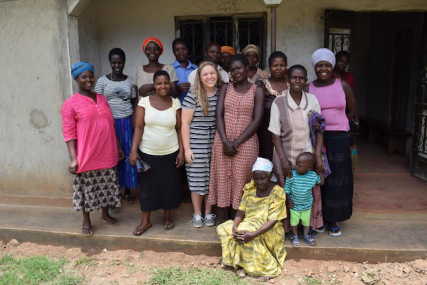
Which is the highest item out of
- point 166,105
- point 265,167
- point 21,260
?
point 166,105

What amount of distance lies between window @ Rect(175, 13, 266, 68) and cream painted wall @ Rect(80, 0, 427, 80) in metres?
0.08

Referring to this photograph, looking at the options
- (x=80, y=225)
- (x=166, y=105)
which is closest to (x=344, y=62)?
(x=166, y=105)

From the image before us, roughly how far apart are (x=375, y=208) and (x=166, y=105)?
97.8 inches

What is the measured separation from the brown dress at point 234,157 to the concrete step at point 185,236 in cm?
43

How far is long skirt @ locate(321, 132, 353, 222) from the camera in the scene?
3.25 m

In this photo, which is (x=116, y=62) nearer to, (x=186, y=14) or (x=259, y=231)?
(x=186, y=14)

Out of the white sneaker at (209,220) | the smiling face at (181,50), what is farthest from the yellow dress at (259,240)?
the smiling face at (181,50)

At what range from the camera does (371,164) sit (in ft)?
18.0

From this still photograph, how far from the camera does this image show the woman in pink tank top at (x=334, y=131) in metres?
3.17

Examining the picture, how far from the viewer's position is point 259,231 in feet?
9.91

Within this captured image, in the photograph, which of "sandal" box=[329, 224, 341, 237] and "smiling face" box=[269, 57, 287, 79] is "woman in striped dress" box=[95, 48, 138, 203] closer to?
"smiling face" box=[269, 57, 287, 79]

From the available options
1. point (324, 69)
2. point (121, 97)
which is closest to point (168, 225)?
point (121, 97)

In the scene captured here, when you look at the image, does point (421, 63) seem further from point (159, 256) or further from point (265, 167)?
point (159, 256)

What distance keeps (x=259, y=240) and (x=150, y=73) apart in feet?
6.72
